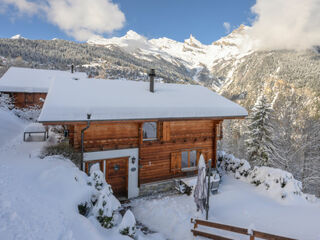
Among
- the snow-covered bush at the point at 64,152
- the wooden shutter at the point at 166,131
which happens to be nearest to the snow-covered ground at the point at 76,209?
the snow-covered bush at the point at 64,152

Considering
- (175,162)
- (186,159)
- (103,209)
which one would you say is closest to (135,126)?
(175,162)

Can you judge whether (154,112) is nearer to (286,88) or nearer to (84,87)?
(84,87)

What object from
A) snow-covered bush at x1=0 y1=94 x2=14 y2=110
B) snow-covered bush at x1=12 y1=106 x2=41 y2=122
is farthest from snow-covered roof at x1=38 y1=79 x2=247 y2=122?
snow-covered bush at x1=0 y1=94 x2=14 y2=110

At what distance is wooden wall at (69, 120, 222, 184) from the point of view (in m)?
9.83

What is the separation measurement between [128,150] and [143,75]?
330 feet

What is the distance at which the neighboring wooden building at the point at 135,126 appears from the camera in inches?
360

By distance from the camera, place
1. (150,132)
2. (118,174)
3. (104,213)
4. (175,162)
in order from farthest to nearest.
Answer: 1. (150,132)
2. (175,162)
3. (118,174)
4. (104,213)

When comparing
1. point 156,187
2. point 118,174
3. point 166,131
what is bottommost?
point 156,187

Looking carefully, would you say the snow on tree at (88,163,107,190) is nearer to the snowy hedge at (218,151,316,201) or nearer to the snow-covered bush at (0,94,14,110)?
the snowy hedge at (218,151,316,201)

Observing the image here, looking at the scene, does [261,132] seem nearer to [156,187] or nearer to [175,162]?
[175,162]

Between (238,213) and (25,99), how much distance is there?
2635cm

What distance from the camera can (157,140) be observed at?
11.4 metres

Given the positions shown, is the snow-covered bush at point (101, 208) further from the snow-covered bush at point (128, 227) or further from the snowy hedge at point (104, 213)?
the snow-covered bush at point (128, 227)

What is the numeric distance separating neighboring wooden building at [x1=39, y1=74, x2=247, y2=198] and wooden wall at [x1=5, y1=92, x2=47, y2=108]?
A: 1588 centimetres
